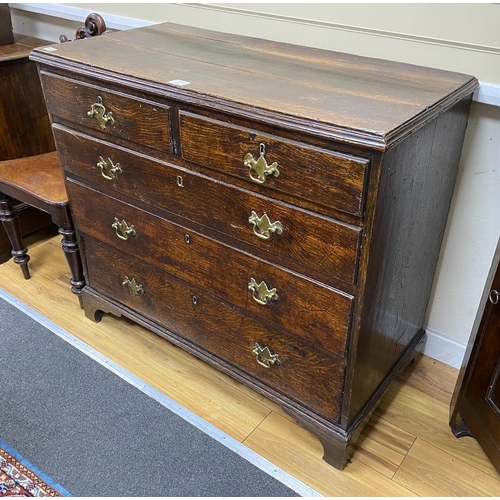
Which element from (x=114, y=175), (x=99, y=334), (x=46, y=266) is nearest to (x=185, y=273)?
(x=114, y=175)

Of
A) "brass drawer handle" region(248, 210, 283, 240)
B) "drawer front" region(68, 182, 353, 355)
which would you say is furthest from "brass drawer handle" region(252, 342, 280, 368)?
"brass drawer handle" region(248, 210, 283, 240)

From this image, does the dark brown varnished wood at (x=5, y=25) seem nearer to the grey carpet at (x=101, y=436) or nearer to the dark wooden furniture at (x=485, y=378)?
the grey carpet at (x=101, y=436)

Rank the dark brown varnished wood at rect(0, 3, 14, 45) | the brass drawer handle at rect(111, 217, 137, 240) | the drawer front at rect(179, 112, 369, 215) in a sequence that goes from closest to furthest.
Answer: the drawer front at rect(179, 112, 369, 215) → the brass drawer handle at rect(111, 217, 137, 240) → the dark brown varnished wood at rect(0, 3, 14, 45)

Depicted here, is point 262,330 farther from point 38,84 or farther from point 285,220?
point 38,84

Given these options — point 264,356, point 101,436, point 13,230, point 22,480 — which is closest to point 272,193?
point 264,356

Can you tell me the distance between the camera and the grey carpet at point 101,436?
136 cm

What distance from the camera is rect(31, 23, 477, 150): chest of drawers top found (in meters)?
1.01

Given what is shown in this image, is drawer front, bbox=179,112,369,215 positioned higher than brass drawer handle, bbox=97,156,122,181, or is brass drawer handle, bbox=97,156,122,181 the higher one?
drawer front, bbox=179,112,369,215

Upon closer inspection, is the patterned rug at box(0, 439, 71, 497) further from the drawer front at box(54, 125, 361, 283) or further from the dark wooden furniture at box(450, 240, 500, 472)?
the dark wooden furniture at box(450, 240, 500, 472)

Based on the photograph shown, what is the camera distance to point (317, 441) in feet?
4.82

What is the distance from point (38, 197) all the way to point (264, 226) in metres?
0.90

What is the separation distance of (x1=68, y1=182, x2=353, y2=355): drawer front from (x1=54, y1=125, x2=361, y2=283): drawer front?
5 centimetres

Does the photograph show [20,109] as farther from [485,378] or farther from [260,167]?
[485,378]

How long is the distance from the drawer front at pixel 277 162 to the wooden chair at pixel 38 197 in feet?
2.19
